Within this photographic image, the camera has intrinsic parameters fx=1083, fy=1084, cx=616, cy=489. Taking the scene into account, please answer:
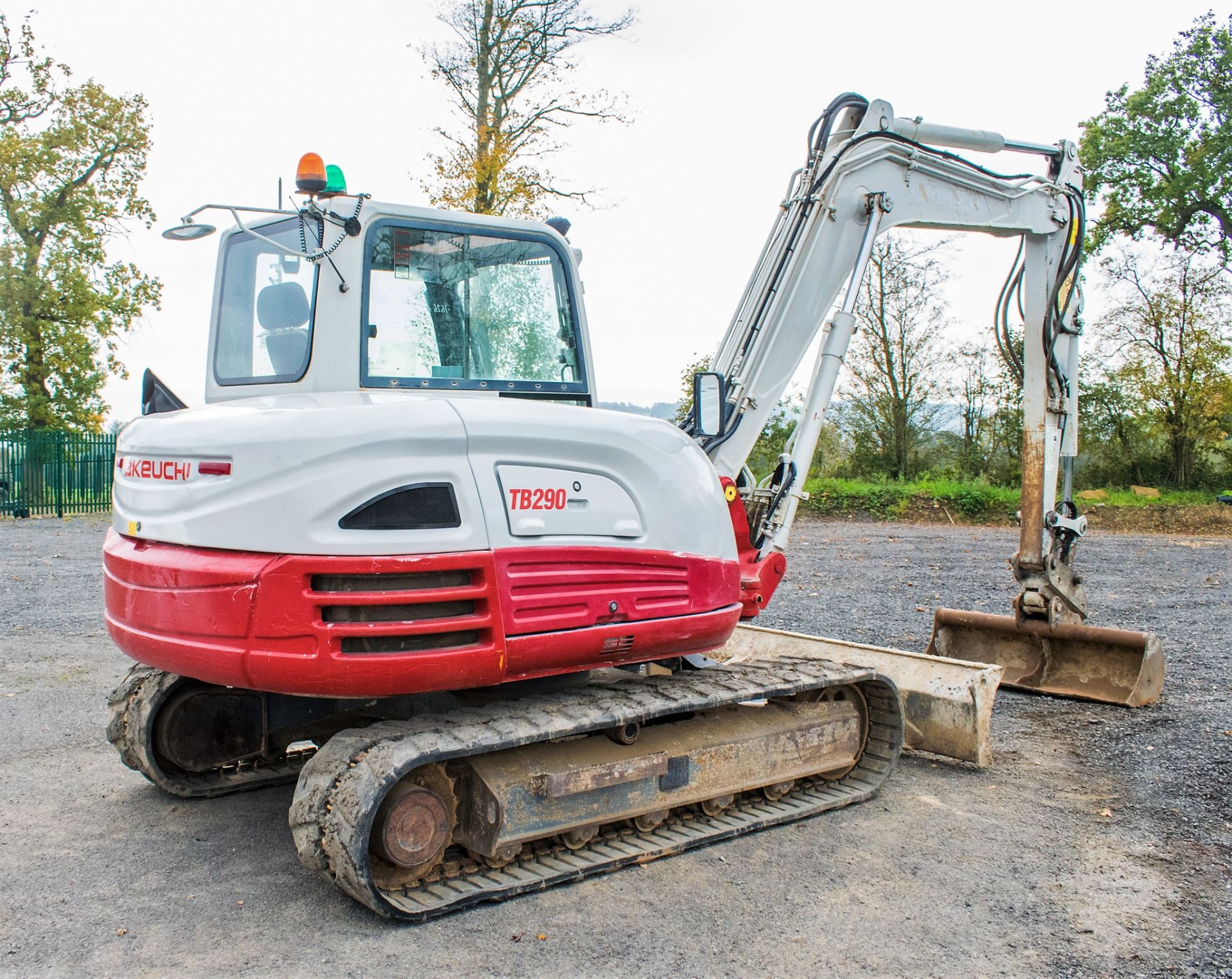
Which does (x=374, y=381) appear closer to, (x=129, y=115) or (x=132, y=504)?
(x=132, y=504)

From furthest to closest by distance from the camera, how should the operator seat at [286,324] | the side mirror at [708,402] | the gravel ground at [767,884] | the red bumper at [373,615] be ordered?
the side mirror at [708,402] < the operator seat at [286,324] < the red bumper at [373,615] < the gravel ground at [767,884]

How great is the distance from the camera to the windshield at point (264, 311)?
4.65 m

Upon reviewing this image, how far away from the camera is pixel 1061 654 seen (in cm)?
746

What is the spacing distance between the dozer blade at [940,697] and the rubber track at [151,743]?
9.42ft

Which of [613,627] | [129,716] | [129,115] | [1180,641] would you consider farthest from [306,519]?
[129,115]

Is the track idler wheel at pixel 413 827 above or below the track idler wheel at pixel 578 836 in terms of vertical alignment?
above

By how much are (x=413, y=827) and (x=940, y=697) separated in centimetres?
327

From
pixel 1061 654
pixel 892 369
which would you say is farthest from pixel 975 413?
pixel 1061 654

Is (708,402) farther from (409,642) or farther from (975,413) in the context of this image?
(975,413)

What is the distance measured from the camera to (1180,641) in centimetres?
934

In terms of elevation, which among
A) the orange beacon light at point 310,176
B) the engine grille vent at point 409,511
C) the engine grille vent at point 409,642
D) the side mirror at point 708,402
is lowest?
the engine grille vent at point 409,642

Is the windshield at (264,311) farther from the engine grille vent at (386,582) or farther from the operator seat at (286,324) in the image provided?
the engine grille vent at (386,582)

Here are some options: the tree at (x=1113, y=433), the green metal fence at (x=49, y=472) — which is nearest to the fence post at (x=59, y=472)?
the green metal fence at (x=49, y=472)

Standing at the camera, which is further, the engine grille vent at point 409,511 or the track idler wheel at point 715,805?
the track idler wheel at point 715,805
